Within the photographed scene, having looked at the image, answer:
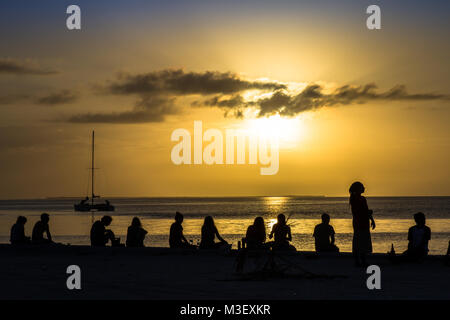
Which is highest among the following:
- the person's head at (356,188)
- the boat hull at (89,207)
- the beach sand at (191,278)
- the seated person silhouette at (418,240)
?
the boat hull at (89,207)

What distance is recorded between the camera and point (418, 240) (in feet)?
50.6

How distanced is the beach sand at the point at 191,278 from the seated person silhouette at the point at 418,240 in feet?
0.82

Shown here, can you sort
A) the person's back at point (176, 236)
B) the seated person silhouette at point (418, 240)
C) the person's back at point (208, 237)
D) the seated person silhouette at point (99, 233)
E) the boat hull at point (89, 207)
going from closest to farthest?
the seated person silhouette at point (418, 240) → the person's back at point (208, 237) → the person's back at point (176, 236) → the seated person silhouette at point (99, 233) → the boat hull at point (89, 207)

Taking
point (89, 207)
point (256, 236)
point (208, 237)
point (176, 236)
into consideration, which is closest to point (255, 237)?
point (256, 236)

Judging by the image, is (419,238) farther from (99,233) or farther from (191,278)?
(99,233)

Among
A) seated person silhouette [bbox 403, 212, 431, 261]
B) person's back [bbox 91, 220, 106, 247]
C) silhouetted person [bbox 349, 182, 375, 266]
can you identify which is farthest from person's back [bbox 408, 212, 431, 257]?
person's back [bbox 91, 220, 106, 247]

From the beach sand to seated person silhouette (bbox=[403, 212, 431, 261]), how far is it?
0.82 feet

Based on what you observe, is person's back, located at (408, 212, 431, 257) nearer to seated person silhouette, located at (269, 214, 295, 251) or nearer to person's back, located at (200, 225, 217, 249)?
seated person silhouette, located at (269, 214, 295, 251)

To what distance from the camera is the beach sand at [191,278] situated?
35.8 ft

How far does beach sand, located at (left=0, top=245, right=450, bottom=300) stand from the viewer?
35.8 ft

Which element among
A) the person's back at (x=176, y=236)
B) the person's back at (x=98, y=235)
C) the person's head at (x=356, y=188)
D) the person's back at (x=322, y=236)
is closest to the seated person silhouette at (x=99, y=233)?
the person's back at (x=98, y=235)

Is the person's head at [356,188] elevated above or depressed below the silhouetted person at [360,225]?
above

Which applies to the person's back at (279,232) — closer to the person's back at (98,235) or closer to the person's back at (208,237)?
the person's back at (208,237)
